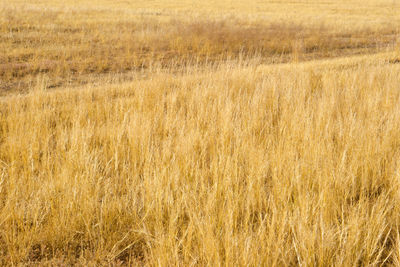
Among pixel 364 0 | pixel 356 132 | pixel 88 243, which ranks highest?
pixel 364 0

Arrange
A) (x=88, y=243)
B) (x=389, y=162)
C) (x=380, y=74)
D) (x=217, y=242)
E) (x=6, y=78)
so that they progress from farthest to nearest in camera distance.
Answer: (x=6, y=78) < (x=380, y=74) < (x=389, y=162) < (x=88, y=243) < (x=217, y=242)

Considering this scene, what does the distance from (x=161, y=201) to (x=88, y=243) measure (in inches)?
21.5

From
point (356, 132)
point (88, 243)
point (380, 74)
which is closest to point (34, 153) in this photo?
point (88, 243)

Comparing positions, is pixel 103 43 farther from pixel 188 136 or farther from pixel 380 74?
pixel 188 136

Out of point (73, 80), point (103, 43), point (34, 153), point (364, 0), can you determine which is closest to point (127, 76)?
point (73, 80)

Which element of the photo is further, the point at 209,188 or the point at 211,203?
the point at 209,188

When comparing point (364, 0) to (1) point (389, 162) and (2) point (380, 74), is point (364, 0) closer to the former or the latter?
(2) point (380, 74)

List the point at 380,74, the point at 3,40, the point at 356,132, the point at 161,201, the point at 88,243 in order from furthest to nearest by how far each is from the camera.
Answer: the point at 3,40
the point at 380,74
the point at 356,132
the point at 161,201
the point at 88,243

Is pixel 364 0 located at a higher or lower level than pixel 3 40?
higher

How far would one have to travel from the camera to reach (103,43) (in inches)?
577

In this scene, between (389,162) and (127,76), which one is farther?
(127,76)

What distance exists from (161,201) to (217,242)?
71 centimetres

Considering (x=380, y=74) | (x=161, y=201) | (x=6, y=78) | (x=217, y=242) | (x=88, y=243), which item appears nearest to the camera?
(x=217, y=242)

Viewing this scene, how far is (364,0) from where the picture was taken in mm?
62969
